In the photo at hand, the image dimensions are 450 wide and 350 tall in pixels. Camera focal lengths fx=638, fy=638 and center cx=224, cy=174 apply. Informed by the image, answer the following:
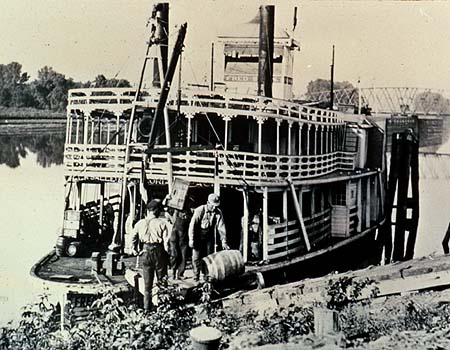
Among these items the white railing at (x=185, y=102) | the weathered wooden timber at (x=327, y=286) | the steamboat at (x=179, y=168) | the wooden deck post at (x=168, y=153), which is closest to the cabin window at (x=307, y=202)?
the steamboat at (x=179, y=168)

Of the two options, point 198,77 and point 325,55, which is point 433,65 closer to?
point 325,55

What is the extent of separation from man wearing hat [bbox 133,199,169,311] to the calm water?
946 millimetres

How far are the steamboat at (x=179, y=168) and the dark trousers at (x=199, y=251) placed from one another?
11cm

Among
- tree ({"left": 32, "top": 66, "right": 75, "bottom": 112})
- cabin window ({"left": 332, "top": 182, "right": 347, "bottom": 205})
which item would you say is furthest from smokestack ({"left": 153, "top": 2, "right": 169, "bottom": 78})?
cabin window ({"left": 332, "top": 182, "right": 347, "bottom": 205})

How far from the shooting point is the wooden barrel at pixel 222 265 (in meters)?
5.05

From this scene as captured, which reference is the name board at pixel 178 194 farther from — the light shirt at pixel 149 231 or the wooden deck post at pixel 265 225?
the wooden deck post at pixel 265 225

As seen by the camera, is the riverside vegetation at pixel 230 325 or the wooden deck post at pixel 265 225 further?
the wooden deck post at pixel 265 225

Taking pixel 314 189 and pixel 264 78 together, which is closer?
pixel 314 189

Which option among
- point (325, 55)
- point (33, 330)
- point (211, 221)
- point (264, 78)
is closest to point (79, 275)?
point (33, 330)

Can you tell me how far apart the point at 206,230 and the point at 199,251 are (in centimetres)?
18

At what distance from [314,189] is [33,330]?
298 cm

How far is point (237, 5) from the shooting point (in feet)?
16.6

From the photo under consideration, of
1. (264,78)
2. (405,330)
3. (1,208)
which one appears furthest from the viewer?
(264,78)

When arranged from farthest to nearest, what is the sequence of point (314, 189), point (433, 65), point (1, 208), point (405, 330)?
1. point (314, 189)
2. point (433, 65)
3. point (1, 208)
4. point (405, 330)
